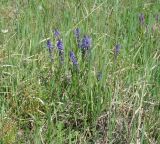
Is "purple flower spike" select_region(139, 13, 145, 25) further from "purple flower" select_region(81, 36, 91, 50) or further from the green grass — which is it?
"purple flower" select_region(81, 36, 91, 50)

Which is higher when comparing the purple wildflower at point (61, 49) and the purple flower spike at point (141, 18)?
the purple flower spike at point (141, 18)

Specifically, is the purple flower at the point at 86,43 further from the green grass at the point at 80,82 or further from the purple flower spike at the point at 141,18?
the purple flower spike at the point at 141,18

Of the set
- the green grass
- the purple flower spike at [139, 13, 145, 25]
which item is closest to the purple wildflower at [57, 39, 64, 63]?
the green grass

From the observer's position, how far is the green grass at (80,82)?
6.22 feet

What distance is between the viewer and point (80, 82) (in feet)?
6.98

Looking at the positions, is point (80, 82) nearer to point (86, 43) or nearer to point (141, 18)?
point (86, 43)

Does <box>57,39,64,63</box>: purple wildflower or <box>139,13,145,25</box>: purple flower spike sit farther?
<box>139,13,145,25</box>: purple flower spike

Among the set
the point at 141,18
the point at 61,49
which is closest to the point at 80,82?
the point at 61,49

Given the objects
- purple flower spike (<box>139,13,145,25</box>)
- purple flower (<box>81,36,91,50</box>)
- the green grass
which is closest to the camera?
the green grass

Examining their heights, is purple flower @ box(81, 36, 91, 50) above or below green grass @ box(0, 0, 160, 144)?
above

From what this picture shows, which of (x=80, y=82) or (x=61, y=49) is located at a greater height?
(x=61, y=49)

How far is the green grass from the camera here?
6.22ft

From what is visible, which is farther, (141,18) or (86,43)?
(141,18)

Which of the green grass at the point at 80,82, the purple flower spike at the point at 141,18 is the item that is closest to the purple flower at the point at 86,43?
the green grass at the point at 80,82
